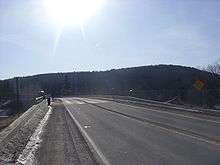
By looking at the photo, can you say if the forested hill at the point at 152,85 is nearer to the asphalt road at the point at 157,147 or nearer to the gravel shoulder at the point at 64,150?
the asphalt road at the point at 157,147

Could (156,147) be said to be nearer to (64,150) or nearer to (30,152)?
(64,150)

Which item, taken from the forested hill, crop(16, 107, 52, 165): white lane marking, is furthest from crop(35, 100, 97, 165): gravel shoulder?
the forested hill

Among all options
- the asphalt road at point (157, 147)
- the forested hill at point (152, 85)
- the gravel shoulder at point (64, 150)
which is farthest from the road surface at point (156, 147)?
the forested hill at point (152, 85)

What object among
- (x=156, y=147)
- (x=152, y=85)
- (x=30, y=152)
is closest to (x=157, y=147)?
(x=156, y=147)

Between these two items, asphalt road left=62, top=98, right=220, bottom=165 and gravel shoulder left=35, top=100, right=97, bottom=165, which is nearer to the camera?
asphalt road left=62, top=98, right=220, bottom=165

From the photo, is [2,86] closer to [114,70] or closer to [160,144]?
[114,70]

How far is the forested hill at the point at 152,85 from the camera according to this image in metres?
50.2

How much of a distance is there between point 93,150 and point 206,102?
3197 centimetres

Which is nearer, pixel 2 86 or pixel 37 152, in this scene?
pixel 37 152

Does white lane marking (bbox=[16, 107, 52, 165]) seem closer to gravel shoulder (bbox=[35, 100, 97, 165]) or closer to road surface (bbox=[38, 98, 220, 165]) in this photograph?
gravel shoulder (bbox=[35, 100, 97, 165])

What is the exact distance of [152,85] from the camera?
113m

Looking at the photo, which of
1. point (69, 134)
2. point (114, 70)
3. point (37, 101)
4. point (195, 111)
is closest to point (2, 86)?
point (37, 101)

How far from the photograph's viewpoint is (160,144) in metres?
16.5

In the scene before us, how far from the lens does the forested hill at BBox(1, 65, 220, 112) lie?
50169mm
